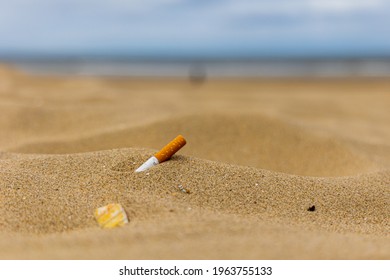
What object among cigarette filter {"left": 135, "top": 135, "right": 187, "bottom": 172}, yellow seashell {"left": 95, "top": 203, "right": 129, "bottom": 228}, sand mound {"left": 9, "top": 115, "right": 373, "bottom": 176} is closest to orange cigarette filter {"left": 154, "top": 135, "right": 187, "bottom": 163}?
cigarette filter {"left": 135, "top": 135, "right": 187, "bottom": 172}

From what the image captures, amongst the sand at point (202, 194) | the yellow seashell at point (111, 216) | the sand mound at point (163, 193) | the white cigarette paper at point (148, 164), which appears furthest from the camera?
the white cigarette paper at point (148, 164)

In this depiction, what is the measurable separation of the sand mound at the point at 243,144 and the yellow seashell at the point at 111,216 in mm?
1500

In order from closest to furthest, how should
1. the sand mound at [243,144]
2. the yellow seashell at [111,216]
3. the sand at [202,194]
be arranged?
1. the sand at [202,194]
2. the yellow seashell at [111,216]
3. the sand mound at [243,144]

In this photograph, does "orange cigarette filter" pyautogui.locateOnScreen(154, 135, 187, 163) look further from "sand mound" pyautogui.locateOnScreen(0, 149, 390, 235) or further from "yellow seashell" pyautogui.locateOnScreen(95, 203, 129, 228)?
"yellow seashell" pyautogui.locateOnScreen(95, 203, 129, 228)

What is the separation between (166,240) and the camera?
1.63m

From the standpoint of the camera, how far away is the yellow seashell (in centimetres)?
175

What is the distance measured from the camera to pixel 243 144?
3.50m

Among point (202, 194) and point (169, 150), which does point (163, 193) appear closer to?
point (202, 194)

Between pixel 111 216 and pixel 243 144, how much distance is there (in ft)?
6.09

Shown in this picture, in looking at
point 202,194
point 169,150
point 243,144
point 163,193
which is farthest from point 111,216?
point 243,144

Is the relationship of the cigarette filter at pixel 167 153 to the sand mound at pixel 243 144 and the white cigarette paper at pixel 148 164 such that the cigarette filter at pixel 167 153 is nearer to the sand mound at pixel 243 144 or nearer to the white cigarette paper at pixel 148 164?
the white cigarette paper at pixel 148 164

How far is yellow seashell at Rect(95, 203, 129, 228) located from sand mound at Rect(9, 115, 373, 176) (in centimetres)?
150

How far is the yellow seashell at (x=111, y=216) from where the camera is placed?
68.9 inches

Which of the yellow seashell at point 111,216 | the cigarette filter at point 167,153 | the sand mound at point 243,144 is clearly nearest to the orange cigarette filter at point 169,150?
the cigarette filter at point 167,153
